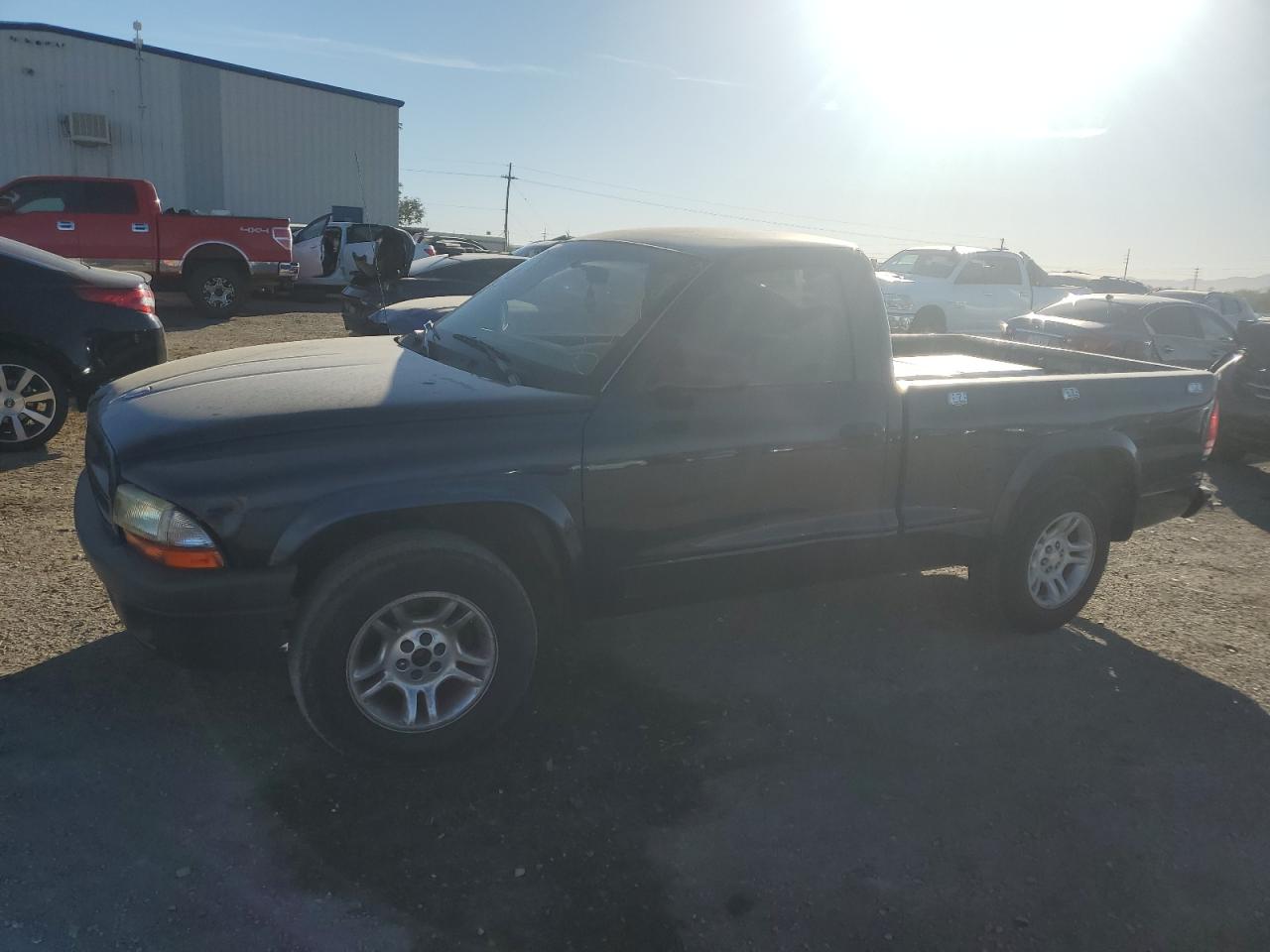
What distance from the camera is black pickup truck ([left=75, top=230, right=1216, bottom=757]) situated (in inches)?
114

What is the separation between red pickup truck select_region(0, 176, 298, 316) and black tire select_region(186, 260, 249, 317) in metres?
0.02

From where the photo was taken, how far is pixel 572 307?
3895 mm

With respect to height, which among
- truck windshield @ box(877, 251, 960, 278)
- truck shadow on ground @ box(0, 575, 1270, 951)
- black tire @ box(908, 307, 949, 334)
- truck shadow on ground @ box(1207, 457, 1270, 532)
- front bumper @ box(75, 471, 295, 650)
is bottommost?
truck shadow on ground @ box(0, 575, 1270, 951)

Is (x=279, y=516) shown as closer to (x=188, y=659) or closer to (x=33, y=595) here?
(x=188, y=659)

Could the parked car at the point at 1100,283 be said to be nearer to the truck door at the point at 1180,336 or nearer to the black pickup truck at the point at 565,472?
the truck door at the point at 1180,336

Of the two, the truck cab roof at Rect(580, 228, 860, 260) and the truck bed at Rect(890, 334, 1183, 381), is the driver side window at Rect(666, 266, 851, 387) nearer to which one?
the truck cab roof at Rect(580, 228, 860, 260)

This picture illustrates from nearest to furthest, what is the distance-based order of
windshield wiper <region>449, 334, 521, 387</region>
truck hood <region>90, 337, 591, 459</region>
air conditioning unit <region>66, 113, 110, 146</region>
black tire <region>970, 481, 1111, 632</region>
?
truck hood <region>90, 337, 591, 459</region>, windshield wiper <region>449, 334, 521, 387</region>, black tire <region>970, 481, 1111, 632</region>, air conditioning unit <region>66, 113, 110, 146</region>

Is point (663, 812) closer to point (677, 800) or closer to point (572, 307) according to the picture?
point (677, 800)

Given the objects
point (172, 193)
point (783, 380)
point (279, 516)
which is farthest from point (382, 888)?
point (172, 193)

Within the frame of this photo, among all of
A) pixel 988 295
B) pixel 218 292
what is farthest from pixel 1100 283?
pixel 218 292

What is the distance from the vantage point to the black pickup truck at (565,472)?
9.50 ft

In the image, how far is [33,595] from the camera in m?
4.27

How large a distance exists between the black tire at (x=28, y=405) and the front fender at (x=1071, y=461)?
19.4ft

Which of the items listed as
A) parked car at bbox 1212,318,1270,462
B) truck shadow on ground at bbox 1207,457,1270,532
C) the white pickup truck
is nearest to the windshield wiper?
truck shadow on ground at bbox 1207,457,1270,532
